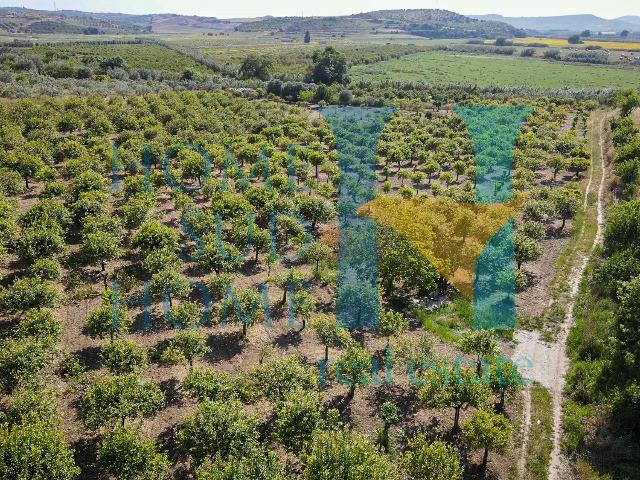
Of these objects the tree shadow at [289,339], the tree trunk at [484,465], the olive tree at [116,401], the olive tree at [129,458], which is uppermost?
the olive tree at [116,401]

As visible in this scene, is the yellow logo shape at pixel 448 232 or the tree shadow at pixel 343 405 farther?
the yellow logo shape at pixel 448 232

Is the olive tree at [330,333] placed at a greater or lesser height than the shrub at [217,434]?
greater

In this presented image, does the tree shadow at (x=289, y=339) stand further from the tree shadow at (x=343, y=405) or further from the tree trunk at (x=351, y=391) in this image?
the tree trunk at (x=351, y=391)

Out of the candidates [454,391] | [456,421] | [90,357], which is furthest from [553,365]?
[90,357]

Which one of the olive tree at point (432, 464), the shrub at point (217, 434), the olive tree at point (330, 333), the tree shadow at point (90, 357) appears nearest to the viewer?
the olive tree at point (432, 464)

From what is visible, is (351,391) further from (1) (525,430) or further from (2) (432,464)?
(1) (525,430)

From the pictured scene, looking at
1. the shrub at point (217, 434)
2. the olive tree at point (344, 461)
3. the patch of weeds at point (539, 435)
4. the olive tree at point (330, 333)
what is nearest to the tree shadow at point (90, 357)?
the shrub at point (217, 434)

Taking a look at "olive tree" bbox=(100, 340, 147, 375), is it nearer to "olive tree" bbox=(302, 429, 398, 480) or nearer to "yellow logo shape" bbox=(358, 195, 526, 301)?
"olive tree" bbox=(302, 429, 398, 480)

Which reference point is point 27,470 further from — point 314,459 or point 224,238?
point 224,238

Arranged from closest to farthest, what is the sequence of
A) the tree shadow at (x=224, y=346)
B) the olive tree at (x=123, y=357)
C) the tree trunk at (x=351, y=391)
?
the olive tree at (x=123, y=357) < the tree trunk at (x=351, y=391) < the tree shadow at (x=224, y=346)

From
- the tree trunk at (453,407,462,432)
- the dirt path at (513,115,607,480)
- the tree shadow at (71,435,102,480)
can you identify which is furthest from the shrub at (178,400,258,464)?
the dirt path at (513,115,607,480)

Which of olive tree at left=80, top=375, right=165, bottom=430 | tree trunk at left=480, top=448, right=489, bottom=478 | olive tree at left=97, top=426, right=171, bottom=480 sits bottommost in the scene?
tree trunk at left=480, top=448, right=489, bottom=478
